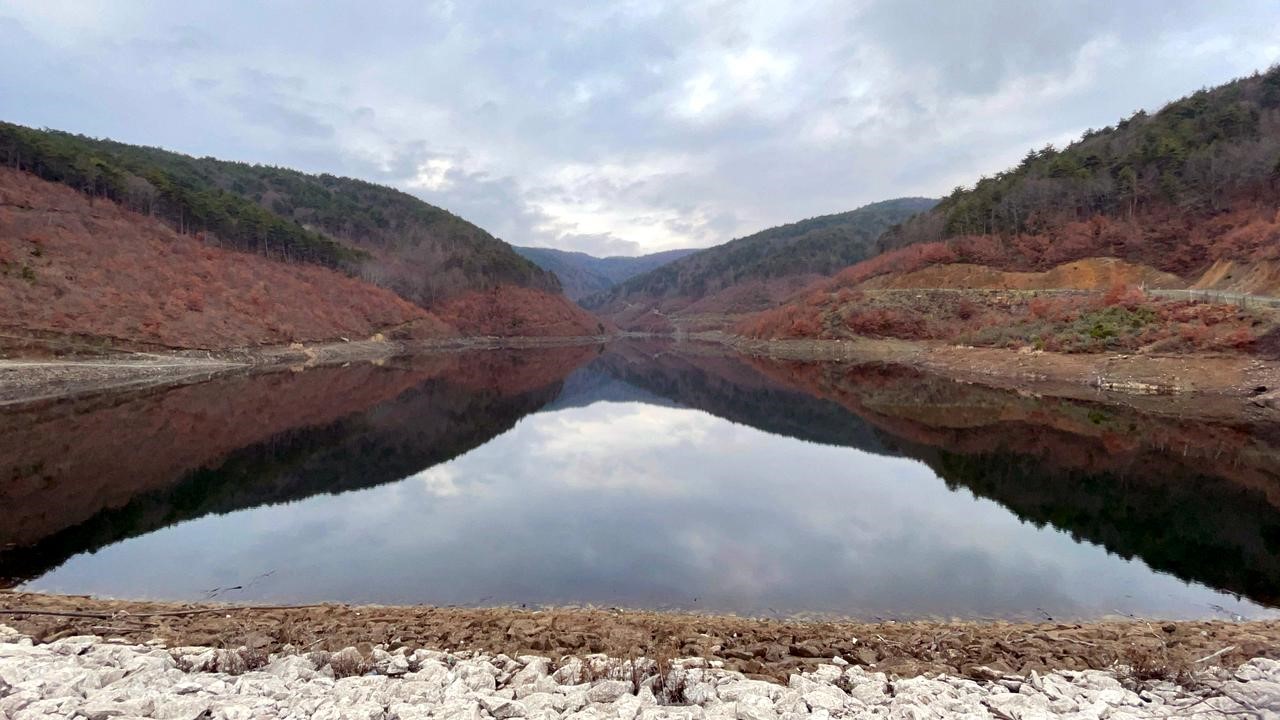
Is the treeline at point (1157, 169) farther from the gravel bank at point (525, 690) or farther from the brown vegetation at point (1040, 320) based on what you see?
the gravel bank at point (525, 690)

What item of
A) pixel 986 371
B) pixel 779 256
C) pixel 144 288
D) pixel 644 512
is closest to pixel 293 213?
pixel 144 288

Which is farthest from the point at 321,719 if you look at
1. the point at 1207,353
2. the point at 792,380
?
the point at 792,380

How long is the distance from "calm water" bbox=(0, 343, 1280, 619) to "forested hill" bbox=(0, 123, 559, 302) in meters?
49.4

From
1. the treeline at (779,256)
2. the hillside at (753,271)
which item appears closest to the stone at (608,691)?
the hillside at (753,271)

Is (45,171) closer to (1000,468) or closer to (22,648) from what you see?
(22,648)

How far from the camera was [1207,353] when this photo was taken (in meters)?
27.1

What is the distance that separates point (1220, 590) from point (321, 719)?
Result: 11809mm

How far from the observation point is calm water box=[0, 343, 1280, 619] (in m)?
9.50

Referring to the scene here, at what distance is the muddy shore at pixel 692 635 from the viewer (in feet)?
20.0

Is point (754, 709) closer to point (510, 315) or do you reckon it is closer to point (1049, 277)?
point (1049, 277)

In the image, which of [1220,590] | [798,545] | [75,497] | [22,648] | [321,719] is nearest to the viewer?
[321,719]

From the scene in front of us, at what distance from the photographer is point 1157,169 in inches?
2167

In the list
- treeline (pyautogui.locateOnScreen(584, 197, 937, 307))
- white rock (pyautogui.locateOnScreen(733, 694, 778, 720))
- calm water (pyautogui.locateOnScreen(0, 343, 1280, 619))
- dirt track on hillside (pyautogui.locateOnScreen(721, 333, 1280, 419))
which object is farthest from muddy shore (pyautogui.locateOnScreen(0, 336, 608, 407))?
treeline (pyautogui.locateOnScreen(584, 197, 937, 307))

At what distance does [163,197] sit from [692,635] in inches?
3252
